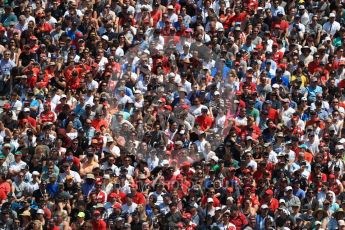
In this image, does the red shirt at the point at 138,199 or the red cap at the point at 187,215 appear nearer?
the red cap at the point at 187,215

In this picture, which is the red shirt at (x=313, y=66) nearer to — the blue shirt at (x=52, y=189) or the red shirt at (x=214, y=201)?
the red shirt at (x=214, y=201)

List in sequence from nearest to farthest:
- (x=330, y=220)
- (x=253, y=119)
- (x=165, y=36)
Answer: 1. (x=330, y=220)
2. (x=253, y=119)
3. (x=165, y=36)

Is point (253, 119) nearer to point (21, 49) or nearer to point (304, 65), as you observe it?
point (304, 65)

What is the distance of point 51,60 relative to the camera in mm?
37250

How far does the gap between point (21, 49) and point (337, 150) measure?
8129mm

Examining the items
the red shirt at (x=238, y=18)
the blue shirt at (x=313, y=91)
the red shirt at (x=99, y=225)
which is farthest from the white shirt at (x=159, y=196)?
the red shirt at (x=238, y=18)

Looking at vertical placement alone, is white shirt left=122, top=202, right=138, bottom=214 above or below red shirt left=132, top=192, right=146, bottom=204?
below

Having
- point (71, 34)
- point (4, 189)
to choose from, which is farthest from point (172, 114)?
point (4, 189)

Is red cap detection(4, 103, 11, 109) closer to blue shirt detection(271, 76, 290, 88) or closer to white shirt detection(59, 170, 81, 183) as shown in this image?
white shirt detection(59, 170, 81, 183)

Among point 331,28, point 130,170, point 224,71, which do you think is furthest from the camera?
point 331,28

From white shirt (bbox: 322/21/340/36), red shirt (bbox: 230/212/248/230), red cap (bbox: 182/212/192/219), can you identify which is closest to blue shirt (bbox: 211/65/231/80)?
white shirt (bbox: 322/21/340/36)

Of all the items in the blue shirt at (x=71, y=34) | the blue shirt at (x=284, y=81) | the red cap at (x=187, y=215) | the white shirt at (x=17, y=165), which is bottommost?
the red cap at (x=187, y=215)

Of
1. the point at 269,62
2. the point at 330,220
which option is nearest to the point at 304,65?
the point at 269,62

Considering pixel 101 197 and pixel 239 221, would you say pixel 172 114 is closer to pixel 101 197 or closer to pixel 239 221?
pixel 101 197
